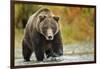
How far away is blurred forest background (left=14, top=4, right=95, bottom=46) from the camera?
213 cm

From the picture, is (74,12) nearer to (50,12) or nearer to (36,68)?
(50,12)

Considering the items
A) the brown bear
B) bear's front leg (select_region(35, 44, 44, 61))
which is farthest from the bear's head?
bear's front leg (select_region(35, 44, 44, 61))

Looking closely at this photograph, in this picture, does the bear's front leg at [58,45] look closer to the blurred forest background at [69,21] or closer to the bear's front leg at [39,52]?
the blurred forest background at [69,21]

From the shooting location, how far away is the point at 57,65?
2.27 m

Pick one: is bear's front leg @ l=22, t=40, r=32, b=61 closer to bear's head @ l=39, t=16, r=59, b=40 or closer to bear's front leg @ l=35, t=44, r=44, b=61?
bear's front leg @ l=35, t=44, r=44, b=61

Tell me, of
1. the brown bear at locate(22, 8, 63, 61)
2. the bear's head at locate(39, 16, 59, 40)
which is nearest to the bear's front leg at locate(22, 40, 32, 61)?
the brown bear at locate(22, 8, 63, 61)

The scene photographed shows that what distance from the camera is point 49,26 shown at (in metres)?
2.24

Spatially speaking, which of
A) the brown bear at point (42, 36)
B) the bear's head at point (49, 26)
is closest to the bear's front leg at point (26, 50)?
the brown bear at point (42, 36)

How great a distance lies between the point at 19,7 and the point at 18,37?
0.34m

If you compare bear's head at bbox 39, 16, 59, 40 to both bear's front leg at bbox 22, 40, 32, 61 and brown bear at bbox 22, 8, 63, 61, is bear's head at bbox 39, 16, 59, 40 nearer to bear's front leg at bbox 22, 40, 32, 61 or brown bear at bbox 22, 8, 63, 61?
brown bear at bbox 22, 8, 63, 61

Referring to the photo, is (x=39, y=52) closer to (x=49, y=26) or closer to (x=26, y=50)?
(x=26, y=50)

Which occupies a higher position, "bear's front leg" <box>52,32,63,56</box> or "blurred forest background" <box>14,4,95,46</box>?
"blurred forest background" <box>14,4,95,46</box>

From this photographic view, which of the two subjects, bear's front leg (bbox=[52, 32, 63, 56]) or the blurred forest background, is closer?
the blurred forest background
